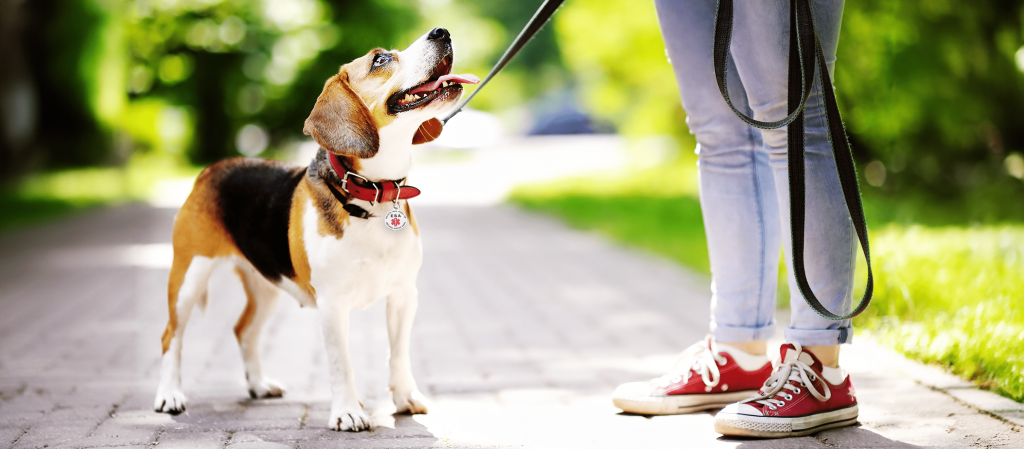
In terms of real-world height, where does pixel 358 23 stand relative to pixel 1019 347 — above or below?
above

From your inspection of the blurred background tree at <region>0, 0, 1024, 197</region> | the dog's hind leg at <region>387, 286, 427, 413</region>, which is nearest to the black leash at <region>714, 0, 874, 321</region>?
the dog's hind leg at <region>387, 286, 427, 413</region>

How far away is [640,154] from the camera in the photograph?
20.7 m

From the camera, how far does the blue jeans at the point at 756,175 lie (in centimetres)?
297

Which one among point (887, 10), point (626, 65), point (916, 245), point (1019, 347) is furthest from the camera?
point (626, 65)

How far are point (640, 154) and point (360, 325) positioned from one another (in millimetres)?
15774

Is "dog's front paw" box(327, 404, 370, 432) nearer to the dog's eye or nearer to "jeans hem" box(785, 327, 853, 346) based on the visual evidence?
the dog's eye

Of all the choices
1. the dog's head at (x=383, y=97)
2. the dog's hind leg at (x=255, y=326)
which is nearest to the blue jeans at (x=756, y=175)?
the dog's head at (x=383, y=97)

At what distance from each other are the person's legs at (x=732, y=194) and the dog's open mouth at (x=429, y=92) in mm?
738

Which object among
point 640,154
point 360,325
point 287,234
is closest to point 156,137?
point 640,154

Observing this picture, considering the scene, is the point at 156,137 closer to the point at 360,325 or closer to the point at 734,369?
the point at 360,325

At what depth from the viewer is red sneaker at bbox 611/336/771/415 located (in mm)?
3287

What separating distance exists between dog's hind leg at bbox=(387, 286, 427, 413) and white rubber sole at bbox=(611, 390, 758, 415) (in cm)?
73

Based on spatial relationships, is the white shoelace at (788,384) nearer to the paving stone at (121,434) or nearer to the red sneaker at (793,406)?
the red sneaker at (793,406)

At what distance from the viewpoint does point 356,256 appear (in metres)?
3.18
